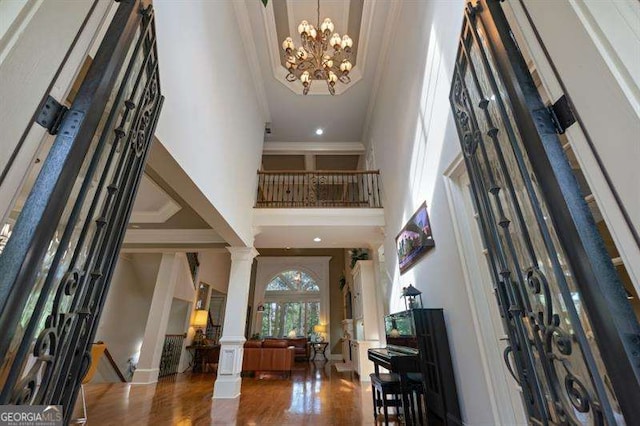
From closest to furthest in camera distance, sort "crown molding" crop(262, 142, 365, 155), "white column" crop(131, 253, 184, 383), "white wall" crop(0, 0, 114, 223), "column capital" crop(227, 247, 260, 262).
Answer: "white wall" crop(0, 0, 114, 223), "column capital" crop(227, 247, 260, 262), "white column" crop(131, 253, 184, 383), "crown molding" crop(262, 142, 365, 155)

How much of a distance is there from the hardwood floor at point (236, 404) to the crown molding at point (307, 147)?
211 inches

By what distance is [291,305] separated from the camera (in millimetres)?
11516

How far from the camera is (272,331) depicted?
1124 centimetres

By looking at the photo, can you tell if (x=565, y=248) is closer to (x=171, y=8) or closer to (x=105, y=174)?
(x=105, y=174)

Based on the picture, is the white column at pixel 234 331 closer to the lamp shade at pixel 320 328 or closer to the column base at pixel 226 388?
the column base at pixel 226 388

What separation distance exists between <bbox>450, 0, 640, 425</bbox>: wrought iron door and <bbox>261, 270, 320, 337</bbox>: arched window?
10866 mm

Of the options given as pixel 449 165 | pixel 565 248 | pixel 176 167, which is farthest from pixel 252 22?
pixel 565 248

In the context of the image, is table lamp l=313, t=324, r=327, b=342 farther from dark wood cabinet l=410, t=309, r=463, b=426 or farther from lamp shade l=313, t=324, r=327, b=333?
dark wood cabinet l=410, t=309, r=463, b=426

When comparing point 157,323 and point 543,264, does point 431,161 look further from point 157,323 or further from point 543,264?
point 157,323

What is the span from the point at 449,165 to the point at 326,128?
4918 mm

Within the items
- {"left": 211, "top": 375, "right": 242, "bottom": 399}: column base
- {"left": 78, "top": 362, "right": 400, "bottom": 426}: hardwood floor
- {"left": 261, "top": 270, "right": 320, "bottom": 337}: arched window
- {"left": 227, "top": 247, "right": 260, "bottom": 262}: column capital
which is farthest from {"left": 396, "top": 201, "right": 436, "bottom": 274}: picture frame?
{"left": 261, "top": 270, "right": 320, "bottom": 337}: arched window

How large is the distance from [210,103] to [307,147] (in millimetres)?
4360

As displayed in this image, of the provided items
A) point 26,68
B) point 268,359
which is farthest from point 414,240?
point 268,359

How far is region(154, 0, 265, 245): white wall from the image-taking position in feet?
7.97
